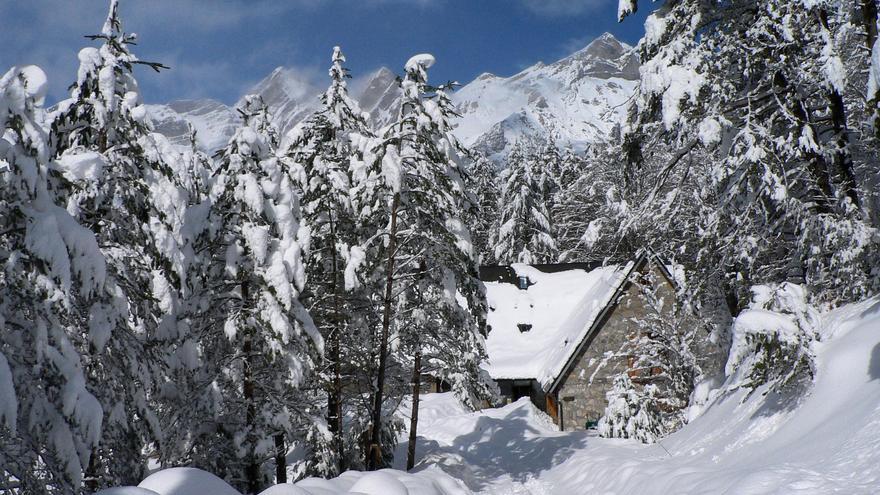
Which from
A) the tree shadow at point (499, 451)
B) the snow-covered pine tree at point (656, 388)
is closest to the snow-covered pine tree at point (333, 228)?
the tree shadow at point (499, 451)

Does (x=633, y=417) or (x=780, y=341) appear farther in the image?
(x=633, y=417)

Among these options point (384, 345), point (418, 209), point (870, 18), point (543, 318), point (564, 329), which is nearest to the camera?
point (870, 18)

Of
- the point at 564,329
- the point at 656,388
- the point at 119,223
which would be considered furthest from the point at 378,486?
the point at 564,329

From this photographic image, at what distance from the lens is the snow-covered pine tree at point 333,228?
640 inches

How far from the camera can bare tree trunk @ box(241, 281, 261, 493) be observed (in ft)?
42.5

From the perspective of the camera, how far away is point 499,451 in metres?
23.2

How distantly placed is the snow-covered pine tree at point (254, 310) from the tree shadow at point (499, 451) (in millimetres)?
5634

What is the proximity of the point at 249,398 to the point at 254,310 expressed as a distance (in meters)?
1.99

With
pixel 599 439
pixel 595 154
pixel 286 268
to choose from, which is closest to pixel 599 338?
pixel 599 439

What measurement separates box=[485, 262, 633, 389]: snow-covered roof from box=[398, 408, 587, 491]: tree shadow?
2311mm

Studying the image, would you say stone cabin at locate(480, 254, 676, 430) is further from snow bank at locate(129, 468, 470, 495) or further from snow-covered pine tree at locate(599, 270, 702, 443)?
snow bank at locate(129, 468, 470, 495)

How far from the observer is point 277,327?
1234 cm

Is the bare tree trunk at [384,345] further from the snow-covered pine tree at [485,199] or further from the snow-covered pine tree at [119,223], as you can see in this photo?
the snow-covered pine tree at [485,199]

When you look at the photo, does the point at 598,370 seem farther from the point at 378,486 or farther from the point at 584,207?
the point at 584,207
